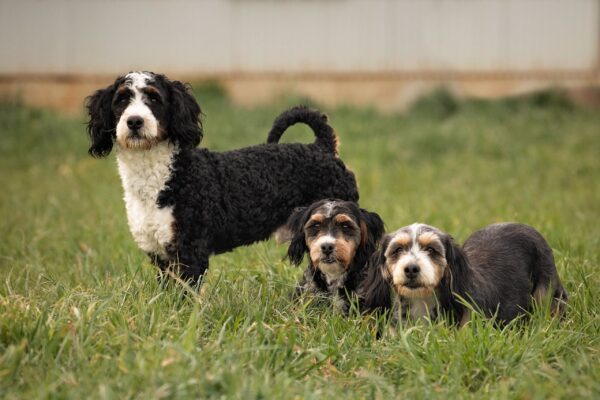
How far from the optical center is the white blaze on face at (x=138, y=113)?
16.7 feet

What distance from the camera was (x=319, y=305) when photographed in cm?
531

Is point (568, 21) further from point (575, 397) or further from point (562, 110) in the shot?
point (575, 397)

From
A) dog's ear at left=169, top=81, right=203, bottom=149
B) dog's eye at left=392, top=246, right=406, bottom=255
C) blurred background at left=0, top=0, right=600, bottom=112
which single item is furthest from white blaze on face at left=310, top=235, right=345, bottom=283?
blurred background at left=0, top=0, right=600, bottom=112

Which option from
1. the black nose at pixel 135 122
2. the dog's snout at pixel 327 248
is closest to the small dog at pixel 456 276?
the dog's snout at pixel 327 248

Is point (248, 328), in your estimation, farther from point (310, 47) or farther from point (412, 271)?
point (310, 47)

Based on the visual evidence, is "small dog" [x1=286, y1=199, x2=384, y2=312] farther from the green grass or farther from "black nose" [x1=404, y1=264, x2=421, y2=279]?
"black nose" [x1=404, y1=264, x2=421, y2=279]

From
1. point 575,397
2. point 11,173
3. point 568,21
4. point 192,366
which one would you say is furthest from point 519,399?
point 568,21

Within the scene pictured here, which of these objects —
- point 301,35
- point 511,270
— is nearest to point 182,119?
point 511,270

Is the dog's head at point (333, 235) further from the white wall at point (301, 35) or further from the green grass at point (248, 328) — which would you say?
the white wall at point (301, 35)

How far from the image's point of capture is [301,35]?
15477 millimetres

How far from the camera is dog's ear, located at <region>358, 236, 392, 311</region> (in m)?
5.01

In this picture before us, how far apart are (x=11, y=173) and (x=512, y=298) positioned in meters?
9.09

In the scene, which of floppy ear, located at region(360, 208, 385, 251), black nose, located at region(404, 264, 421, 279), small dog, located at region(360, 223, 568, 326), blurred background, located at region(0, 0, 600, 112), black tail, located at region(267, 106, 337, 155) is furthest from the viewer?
blurred background, located at region(0, 0, 600, 112)

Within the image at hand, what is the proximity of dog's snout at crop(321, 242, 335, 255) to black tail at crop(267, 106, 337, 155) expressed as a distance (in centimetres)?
125
